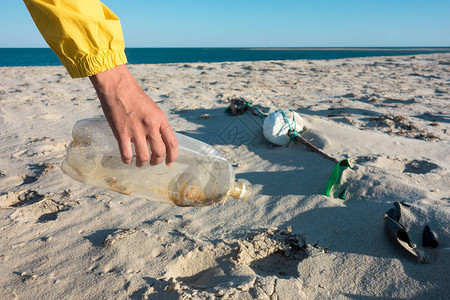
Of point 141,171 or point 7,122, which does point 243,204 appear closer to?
point 141,171

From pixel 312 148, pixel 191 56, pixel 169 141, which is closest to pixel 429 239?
pixel 312 148

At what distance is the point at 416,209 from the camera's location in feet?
5.90

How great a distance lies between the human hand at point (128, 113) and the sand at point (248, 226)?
2.56ft

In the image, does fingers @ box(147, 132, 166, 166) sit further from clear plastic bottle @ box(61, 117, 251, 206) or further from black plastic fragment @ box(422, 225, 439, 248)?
black plastic fragment @ box(422, 225, 439, 248)

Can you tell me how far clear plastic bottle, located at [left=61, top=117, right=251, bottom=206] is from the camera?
56.0 inches

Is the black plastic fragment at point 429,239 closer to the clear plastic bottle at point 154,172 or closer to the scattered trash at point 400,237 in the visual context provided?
the scattered trash at point 400,237

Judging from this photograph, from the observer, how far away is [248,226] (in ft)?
6.32

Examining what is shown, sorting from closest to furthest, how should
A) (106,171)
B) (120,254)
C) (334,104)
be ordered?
(106,171)
(120,254)
(334,104)

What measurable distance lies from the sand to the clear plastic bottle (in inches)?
13.3

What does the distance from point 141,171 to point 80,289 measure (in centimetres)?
62

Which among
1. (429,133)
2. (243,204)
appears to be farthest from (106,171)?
(429,133)

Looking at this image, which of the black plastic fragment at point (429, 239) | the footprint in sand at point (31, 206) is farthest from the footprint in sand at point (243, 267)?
the footprint in sand at point (31, 206)

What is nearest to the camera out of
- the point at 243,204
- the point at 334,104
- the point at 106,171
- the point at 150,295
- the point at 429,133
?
the point at 150,295

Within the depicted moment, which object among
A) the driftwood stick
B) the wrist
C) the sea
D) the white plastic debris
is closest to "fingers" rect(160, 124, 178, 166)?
the wrist
